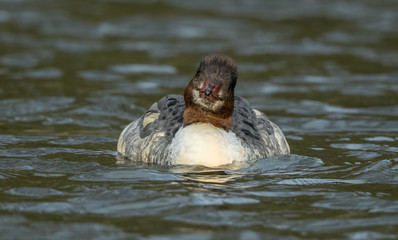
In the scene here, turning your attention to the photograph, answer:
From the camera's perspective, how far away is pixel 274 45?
20688 millimetres

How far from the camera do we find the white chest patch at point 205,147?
10.3m

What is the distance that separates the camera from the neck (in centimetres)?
1043

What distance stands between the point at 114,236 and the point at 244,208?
1603 mm

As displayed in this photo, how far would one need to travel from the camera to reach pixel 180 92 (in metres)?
16.3

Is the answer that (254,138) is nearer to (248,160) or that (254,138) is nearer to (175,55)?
(248,160)

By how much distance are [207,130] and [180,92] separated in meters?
5.96

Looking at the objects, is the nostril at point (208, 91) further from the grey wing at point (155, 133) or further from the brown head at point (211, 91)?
the grey wing at point (155, 133)

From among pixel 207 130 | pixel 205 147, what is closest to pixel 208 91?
pixel 207 130

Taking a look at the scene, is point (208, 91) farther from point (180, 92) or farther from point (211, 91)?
point (180, 92)

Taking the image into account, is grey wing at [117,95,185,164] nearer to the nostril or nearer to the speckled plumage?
the speckled plumage

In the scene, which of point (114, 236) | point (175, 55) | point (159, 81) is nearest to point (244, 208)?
point (114, 236)

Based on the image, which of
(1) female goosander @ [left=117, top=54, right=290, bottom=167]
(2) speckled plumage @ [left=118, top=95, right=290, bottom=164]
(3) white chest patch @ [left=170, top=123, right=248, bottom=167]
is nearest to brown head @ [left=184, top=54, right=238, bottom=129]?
(1) female goosander @ [left=117, top=54, right=290, bottom=167]

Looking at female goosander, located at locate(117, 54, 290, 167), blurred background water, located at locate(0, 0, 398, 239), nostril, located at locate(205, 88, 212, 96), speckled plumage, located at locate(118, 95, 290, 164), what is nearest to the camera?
blurred background water, located at locate(0, 0, 398, 239)

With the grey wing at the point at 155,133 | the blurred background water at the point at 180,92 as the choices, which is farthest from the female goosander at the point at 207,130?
the blurred background water at the point at 180,92
